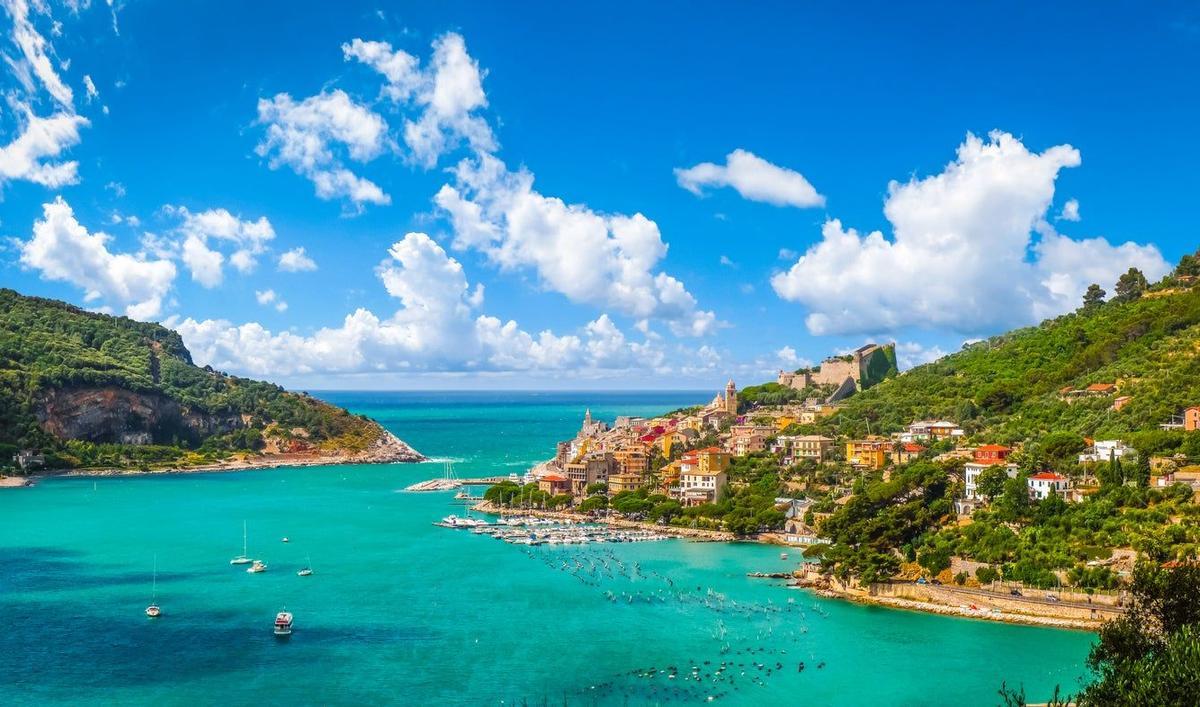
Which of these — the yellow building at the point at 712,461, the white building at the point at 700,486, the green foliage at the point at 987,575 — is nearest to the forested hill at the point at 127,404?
the yellow building at the point at 712,461

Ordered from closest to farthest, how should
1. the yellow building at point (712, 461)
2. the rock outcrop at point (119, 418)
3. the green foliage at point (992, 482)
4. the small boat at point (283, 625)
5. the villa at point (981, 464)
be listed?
1. the small boat at point (283, 625)
2. the green foliage at point (992, 482)
3. the villa at point (981, 464)
4. the yellow building at point (712, 461)
5. the rock outcrop at point (119, 418)

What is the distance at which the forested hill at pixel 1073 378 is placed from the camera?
178 feet

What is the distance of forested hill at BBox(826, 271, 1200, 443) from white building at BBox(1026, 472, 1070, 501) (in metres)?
6.81

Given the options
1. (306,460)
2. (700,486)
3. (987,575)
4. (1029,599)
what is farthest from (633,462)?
(306,460)

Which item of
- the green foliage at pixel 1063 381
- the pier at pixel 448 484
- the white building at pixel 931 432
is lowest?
the pier at pixel 448 484

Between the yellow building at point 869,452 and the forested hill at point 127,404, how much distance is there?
77908 mm

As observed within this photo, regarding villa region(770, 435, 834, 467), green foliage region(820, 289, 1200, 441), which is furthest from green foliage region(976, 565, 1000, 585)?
villa region(770, 435, 834, 467)

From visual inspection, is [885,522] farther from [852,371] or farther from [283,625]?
[852,371]

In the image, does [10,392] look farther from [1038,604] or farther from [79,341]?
[1038,604]

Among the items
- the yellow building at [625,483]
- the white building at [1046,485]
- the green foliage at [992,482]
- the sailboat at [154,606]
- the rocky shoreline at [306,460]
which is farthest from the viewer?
the rocky shoreline at [306,460]

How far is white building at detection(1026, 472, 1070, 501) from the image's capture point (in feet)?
146

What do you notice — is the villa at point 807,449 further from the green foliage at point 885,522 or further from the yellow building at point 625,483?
the green foliage at point 885,522

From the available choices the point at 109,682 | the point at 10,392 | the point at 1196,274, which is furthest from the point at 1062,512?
the point at 10,392

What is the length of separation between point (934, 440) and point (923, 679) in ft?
118
